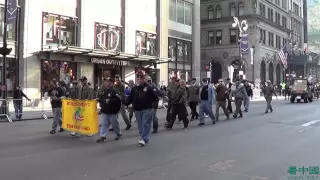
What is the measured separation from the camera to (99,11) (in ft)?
92.3

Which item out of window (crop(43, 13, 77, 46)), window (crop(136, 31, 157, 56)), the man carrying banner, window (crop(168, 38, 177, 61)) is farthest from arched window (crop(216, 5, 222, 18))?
the man carrying banner

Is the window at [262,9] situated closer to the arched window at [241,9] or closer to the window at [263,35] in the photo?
the window at [263,35]

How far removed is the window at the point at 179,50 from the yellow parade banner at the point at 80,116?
23956mm

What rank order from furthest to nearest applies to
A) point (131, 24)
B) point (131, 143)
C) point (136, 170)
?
1. point (131, 24)
2. point (131, 143)
3. point (136, 170)

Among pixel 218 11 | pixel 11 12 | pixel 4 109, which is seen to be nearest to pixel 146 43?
pixel 11 12

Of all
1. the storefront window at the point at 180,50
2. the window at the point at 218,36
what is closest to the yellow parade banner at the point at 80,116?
the storefront window at the point at 180,50

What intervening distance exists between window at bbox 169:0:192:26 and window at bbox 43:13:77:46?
11.9 m

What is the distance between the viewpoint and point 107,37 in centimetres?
2861

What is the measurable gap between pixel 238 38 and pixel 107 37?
2905 centimetres

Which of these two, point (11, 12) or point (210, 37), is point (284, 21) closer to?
point (210, 37)

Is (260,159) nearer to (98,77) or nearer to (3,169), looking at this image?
(3,169)

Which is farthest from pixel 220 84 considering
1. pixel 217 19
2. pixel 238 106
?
pixel 217 19

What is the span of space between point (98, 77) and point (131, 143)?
1902 cm

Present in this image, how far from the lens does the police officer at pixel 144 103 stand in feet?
30.6
